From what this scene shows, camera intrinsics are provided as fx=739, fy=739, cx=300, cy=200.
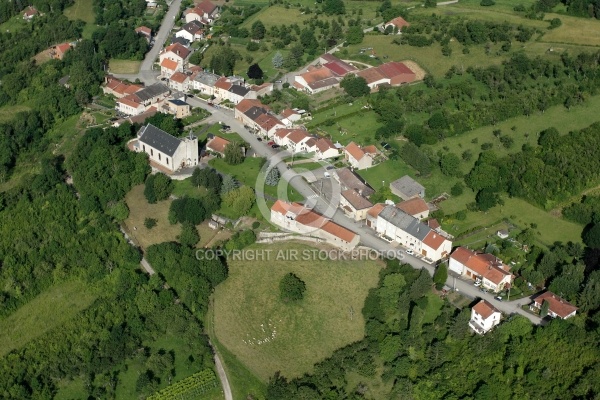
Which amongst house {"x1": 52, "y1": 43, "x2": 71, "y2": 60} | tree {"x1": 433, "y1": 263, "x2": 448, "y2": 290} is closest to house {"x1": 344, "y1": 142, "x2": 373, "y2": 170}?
tree {"x1": 433, "y1": 263, "x2": 448, "y2": 290}

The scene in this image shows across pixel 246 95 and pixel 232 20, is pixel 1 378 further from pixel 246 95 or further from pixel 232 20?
pixel 232 20

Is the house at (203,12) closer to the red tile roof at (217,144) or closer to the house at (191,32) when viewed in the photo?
the house at (191,32)

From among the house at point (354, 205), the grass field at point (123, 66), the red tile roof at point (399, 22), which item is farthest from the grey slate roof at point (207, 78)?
the house at point (354, 205)

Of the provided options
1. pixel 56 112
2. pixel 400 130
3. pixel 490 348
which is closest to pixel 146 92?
pixel 56 112

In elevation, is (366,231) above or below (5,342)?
above

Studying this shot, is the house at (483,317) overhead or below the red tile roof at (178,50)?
overhead

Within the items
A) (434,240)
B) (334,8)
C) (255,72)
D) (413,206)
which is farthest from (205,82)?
(434,240)

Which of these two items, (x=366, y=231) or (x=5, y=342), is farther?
(x=366, y=231)
